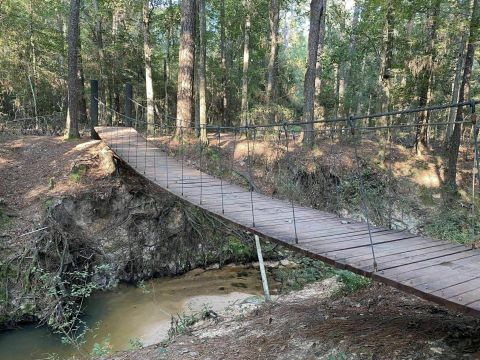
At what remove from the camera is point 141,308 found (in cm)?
527

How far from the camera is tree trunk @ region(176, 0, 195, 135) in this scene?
7.81 m

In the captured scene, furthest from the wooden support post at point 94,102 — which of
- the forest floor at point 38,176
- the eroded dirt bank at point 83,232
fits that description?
the eroded dirt bank at point 83,232

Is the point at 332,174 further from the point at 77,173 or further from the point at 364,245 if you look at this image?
the point at 364,245

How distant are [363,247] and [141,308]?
12.4ft

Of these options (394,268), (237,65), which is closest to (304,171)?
(394,268)

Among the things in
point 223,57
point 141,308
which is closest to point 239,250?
point 141,308

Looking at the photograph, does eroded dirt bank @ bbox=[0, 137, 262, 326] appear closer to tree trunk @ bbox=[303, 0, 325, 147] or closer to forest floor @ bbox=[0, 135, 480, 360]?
forest floor @ bbox=[0, 135, 480, 360]

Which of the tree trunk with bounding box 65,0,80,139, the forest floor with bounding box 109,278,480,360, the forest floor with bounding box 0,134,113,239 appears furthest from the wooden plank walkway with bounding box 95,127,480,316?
the tree trunk with bounding box 65,0,80,139

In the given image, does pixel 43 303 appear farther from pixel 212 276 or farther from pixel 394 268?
pixel 394 268

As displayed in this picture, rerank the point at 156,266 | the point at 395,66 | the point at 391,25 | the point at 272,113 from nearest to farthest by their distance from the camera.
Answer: the point at 156,266, the point at 391,25, the point at 272,113, the point at 395,66

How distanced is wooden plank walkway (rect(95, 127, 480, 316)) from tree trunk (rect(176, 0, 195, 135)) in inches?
142

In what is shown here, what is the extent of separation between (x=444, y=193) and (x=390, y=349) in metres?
7.95

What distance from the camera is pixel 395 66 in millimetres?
10625

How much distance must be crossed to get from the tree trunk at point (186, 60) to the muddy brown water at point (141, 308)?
345 cm
